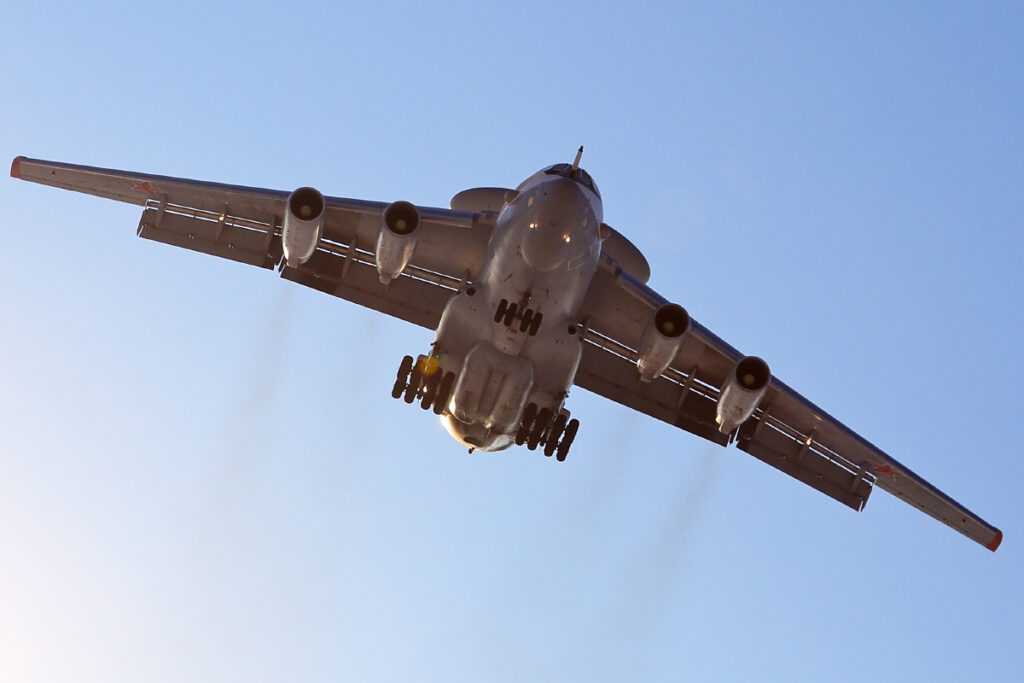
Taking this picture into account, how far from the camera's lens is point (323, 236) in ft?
67.3

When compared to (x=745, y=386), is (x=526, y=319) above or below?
below

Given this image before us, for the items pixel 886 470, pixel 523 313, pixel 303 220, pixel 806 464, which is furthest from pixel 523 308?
pixel 886 470

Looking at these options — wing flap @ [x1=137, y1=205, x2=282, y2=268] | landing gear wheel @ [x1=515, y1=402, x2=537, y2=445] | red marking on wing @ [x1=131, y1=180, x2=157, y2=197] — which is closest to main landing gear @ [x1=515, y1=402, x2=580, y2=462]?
landing gear wheel @ [x1=515, y1=402, x2=537, y2=445]

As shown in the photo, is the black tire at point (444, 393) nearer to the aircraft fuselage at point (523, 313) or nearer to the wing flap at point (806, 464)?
the aircraft fuselage at point (523, 313)

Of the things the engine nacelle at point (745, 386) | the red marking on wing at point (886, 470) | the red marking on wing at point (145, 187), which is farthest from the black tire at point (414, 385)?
the red marking on wing at point (886, 470)

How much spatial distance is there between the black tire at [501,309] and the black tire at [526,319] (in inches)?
11.6

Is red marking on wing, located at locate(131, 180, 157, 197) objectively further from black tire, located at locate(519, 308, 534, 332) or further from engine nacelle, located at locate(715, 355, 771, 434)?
engine nacelle, located at locate(715, 355, 771, 434)

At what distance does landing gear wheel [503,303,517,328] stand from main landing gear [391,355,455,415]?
5.24ft

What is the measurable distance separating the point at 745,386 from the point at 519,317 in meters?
3.76

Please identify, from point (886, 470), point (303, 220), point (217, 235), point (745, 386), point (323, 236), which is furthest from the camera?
point (886, 470)

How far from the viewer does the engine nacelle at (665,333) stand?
62.2 ft

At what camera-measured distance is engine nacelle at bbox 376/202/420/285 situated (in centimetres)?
1844

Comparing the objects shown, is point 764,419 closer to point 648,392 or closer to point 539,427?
point 648,392

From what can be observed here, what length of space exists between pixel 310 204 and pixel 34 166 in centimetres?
517
